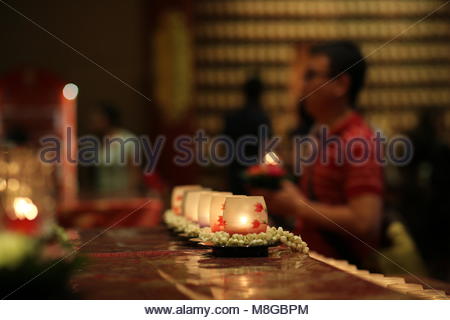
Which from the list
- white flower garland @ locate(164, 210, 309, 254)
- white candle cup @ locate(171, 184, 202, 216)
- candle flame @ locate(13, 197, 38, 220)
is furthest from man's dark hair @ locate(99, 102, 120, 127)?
white flower garland @ locate(164, 210, 309, 254)

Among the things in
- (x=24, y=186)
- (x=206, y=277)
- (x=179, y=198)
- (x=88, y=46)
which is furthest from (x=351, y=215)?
(x=88, y=46)

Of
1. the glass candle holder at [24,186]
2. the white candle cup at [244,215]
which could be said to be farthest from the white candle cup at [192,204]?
the glass candle holder at [24,186]

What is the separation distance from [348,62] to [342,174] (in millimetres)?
408

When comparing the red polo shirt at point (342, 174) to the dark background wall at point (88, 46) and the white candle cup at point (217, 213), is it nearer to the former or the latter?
the white candle cup at point (217, 213)

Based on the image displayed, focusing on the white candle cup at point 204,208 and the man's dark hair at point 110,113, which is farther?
the man's dark hair at point 110,113

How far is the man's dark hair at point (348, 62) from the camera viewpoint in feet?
7.72

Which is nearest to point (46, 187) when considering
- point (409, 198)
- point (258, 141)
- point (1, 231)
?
point (258, 141)

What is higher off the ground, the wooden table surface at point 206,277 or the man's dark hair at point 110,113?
the man's dark hair at point 110,113

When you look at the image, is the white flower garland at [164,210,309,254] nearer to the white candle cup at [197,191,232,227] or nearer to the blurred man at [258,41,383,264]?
the white candle cup at [197,191,232,227]

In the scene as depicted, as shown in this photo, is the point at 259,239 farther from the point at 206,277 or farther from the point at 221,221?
the point at 206,277

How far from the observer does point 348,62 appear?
2.37 m

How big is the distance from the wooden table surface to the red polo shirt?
0.56 m

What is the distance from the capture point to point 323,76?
235 cm

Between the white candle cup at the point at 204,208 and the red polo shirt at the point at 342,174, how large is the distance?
1.76ft
